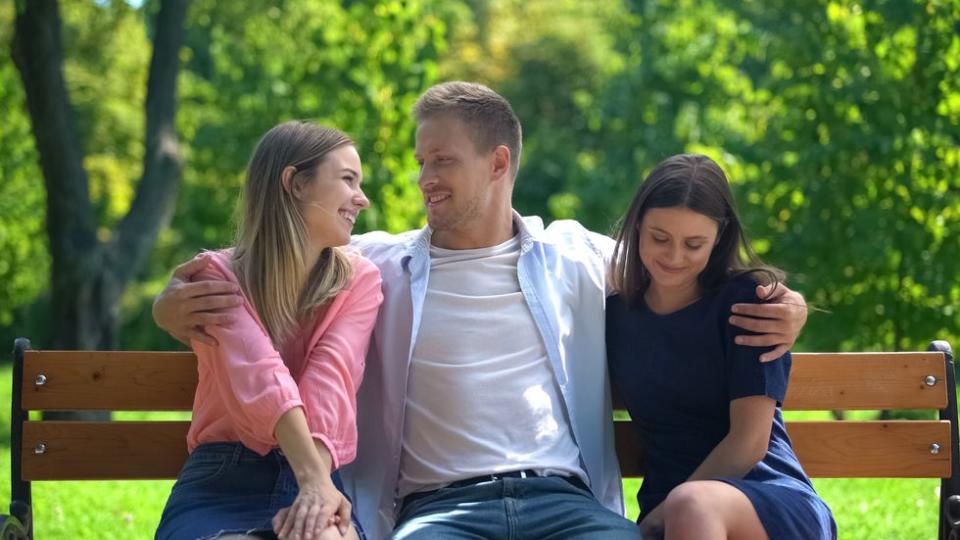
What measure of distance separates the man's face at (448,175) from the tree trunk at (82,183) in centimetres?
737

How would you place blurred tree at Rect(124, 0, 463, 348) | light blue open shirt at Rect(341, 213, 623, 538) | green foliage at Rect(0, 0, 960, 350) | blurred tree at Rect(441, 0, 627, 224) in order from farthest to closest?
blurred tree at Rect(441, 0, 627, 224) < blurred tree at Rect(124, 0, 463, 348) < green foliage at Rect(0, 0, 960, 350) < light blue open shirt at Rect(341, 213, 623, 538)

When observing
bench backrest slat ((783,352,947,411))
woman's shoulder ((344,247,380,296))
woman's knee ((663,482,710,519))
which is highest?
woman's shoulder ((344,247,380,296))

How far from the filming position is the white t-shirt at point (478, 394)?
12.3 feet

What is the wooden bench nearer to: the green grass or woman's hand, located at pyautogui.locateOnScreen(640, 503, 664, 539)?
woman's hand, located at pyautogui.locateOnScreen(640, 503, 664, 539)

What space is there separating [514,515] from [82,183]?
835 cm

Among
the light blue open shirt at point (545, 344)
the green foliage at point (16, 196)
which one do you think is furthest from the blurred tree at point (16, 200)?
the light blue open shirt at point (545, 344)

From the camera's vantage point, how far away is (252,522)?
3.33 m

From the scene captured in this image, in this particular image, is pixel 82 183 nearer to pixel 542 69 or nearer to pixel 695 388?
pixel 695 388

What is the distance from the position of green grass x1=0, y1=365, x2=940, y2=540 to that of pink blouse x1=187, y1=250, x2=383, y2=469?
7.69ft

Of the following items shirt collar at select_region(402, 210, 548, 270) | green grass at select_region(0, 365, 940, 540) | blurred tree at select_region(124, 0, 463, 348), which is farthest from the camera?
blurred tree at select_region(124, 0, 463, 348)

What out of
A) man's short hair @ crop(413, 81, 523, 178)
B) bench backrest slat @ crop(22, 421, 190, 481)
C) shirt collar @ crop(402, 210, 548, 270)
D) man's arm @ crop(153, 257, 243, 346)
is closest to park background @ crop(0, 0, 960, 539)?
bench backrest slat @ crop(22, 421, 190, 481)

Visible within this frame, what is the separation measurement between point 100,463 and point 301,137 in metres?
1.29

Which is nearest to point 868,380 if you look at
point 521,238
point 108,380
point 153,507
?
point 521,238

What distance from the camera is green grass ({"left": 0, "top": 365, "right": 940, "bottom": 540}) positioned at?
224 inches
